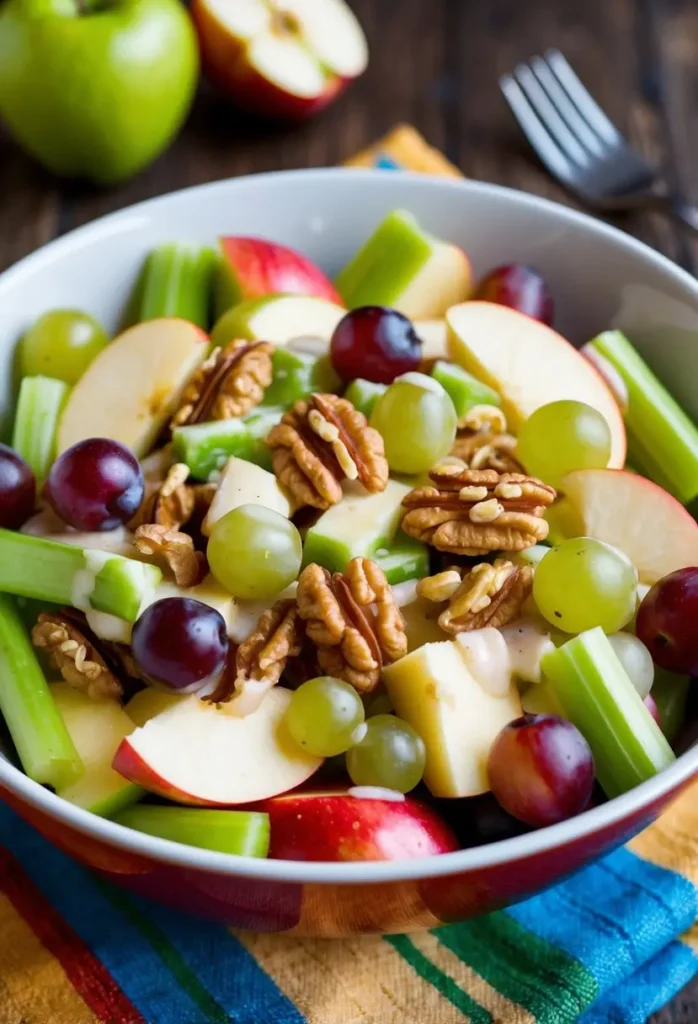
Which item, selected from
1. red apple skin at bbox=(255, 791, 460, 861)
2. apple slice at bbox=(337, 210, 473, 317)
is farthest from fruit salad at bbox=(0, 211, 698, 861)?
apple slice at bbox=(337, 210, 473, 317)

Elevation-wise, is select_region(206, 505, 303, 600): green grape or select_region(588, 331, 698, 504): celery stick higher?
select_region(588, 331, 698, 504): celery stick

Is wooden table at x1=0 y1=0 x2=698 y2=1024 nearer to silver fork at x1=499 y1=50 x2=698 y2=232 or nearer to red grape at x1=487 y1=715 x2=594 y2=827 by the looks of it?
silver fork at x1=499 y1=50 x2=698 y2=232

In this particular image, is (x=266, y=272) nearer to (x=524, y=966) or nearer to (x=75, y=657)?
(x=75, y=657)

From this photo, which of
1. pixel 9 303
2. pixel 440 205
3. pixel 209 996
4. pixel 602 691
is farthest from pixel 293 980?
pixel 440 205

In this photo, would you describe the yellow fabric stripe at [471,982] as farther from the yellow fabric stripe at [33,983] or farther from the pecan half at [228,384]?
the pecan half at [228,384]

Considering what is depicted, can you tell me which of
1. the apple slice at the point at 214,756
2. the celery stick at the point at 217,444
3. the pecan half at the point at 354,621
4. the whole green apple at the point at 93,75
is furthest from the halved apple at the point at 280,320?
the whole green apple at the point at 93,75

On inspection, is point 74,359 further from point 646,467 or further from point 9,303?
point 646,467
